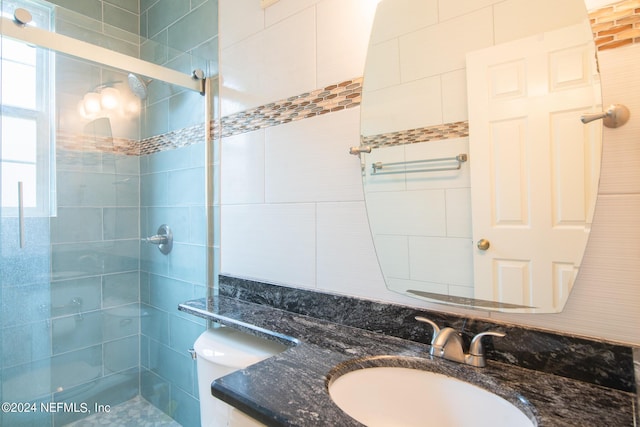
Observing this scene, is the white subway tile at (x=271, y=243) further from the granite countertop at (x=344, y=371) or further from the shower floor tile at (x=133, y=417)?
the shower floor tile at (x=133, y=417)

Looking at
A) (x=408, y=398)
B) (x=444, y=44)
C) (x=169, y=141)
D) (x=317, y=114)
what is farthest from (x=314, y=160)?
(x=169, y=141)

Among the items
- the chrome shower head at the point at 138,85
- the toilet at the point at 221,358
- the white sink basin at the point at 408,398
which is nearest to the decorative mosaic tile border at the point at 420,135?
the white sink basin at the point at 408,398

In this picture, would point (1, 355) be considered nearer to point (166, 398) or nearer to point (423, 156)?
point (166, 398)

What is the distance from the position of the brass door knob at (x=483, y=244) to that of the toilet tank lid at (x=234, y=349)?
0.66m

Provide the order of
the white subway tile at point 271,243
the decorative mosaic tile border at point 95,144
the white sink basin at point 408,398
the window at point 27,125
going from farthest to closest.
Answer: the decorative mosaic tile border at point 95,144, the window at point 27,125, the white subway tile at point 271,243, the white sink basin at point 408,398

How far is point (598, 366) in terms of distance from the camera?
24.4 inches

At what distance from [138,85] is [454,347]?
5.83 ft

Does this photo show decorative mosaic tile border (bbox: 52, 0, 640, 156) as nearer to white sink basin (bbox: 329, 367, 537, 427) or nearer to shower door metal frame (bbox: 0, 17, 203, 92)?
shower door metal frame (bbox: 0, 17, 203, 92)

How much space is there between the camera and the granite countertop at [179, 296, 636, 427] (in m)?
0.53

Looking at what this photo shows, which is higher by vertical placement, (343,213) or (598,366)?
(343,213)

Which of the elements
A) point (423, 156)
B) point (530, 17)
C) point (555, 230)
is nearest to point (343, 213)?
point (423, 156)

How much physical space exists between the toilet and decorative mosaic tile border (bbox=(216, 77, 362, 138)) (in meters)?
0.80

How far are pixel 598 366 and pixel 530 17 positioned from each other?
0.75 metres

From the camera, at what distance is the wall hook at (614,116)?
2.02ft
